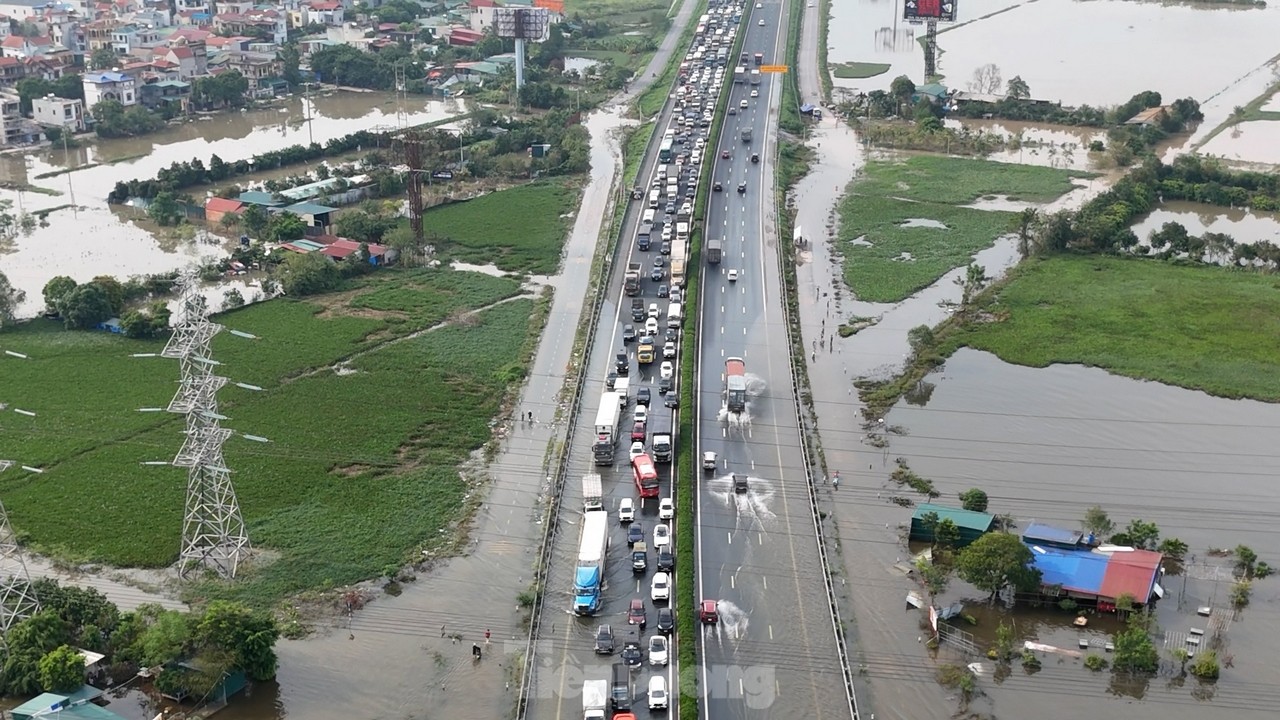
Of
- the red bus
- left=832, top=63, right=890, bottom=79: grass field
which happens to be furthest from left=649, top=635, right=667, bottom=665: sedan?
left=832, top=63, right=890, bottom=79: grass field

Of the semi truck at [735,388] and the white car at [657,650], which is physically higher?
the semi truck at [735,388]

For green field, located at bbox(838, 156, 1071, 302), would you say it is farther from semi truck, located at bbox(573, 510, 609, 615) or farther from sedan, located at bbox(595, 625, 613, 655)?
sedan, located at bbox(595, 625, 613, 655)

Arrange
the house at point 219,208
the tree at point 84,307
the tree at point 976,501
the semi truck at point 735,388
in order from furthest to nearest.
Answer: the house at point 219,208, the tree at point 84,307, the semi truck at point 735,388, the tree at point 976,501

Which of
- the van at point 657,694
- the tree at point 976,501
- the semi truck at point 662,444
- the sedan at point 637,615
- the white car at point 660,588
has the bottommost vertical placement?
the van at point 657,694

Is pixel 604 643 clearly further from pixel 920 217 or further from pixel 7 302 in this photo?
pixel 920 217

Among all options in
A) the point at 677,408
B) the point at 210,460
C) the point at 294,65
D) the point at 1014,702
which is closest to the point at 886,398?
the point at 677,408

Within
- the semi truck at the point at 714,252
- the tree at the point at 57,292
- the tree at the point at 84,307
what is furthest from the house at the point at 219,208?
the semi truck at the point at 714,252

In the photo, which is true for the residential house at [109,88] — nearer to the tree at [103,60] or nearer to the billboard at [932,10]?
the tree at [103,60]
